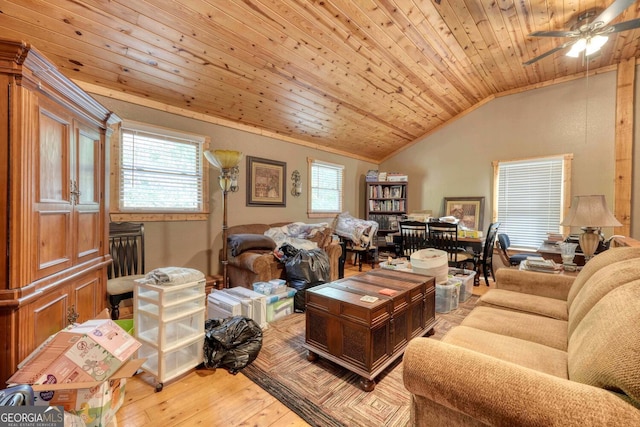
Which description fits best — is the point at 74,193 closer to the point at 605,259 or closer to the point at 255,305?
the point at 255,305

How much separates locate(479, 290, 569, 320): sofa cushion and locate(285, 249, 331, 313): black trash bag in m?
1.69

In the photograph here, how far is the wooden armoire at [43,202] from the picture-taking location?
1.16 m

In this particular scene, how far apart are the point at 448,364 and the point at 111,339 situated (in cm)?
153

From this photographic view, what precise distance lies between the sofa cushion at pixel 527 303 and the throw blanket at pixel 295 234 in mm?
2299

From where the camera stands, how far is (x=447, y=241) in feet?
12.6

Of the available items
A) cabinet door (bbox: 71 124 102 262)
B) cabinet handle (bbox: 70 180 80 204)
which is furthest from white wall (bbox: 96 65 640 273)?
cabinet handle (bbox: 70 180 80 204)

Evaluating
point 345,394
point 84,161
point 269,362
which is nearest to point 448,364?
point 345,394

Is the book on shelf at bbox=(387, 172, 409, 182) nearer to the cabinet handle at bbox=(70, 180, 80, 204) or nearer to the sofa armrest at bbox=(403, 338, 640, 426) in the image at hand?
the sofa armrest at bbox=(403, 338, 640, 426)

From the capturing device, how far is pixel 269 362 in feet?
6.69

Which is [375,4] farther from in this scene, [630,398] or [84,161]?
[630,398]

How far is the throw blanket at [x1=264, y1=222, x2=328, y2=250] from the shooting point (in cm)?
392

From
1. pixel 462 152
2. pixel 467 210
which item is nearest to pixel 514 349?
pixel 467 210

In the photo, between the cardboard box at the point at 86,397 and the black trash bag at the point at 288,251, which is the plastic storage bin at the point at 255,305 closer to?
the black trash bag at the point at 288,251

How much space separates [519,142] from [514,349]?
15.0 ft
